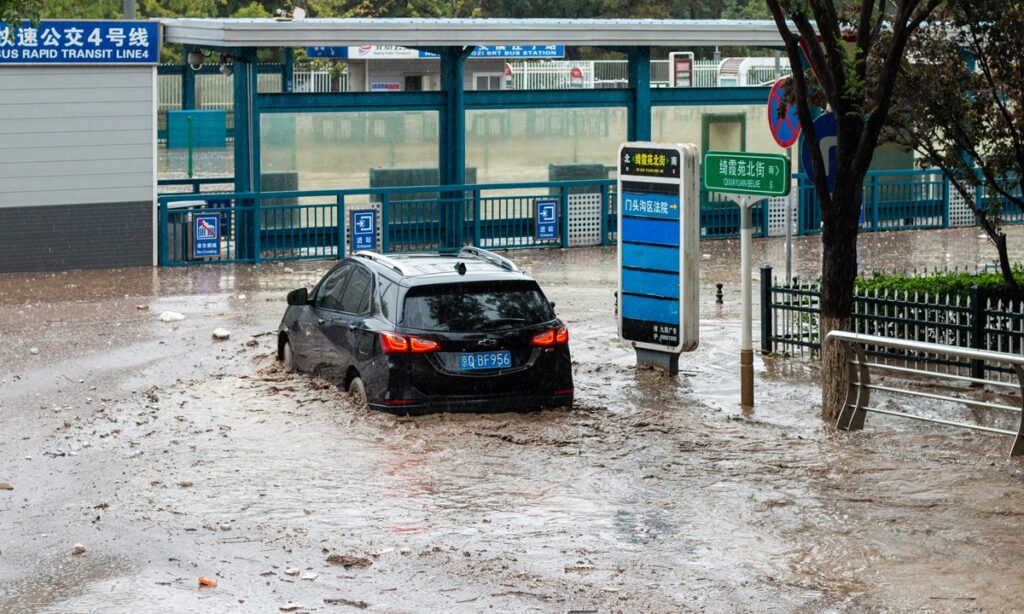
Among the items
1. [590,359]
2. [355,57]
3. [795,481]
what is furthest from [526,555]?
[355,57]

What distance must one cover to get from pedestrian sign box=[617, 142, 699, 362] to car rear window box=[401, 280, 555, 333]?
239 cm

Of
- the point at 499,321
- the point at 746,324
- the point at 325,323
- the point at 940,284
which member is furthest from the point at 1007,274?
the point at 325,323

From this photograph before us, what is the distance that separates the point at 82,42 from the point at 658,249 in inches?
413

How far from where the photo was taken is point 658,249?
49.4ft

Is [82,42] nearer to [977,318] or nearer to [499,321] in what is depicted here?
[499,321]

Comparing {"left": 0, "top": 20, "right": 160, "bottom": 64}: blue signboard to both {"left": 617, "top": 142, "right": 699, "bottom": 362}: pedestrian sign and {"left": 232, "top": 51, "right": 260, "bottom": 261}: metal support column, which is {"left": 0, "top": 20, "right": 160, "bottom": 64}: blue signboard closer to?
{"left": 232, "top": 51, "right": 260, "bottom": 261}: metal support column

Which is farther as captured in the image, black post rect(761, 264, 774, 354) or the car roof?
black post rect(761, 264, 774, 354)

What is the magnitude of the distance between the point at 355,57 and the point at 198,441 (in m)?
27.5

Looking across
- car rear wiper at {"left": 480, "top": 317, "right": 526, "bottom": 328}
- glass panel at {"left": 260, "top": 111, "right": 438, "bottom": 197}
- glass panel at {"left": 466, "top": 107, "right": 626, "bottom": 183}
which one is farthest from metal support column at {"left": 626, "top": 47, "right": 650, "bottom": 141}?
car rear wiper at {"left": 480, "top": 317, "right": 526, "bottom": 328}

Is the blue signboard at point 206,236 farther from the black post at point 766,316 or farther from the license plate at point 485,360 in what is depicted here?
the license plate at point 485,360

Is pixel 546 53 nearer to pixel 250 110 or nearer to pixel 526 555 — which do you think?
pixel 250 110

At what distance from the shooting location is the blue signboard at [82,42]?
2156 cm

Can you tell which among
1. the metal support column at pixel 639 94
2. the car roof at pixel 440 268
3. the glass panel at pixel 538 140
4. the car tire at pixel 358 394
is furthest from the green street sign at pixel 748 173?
the metal support column at pixel 639 94

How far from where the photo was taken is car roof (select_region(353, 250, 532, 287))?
12.8 meters
